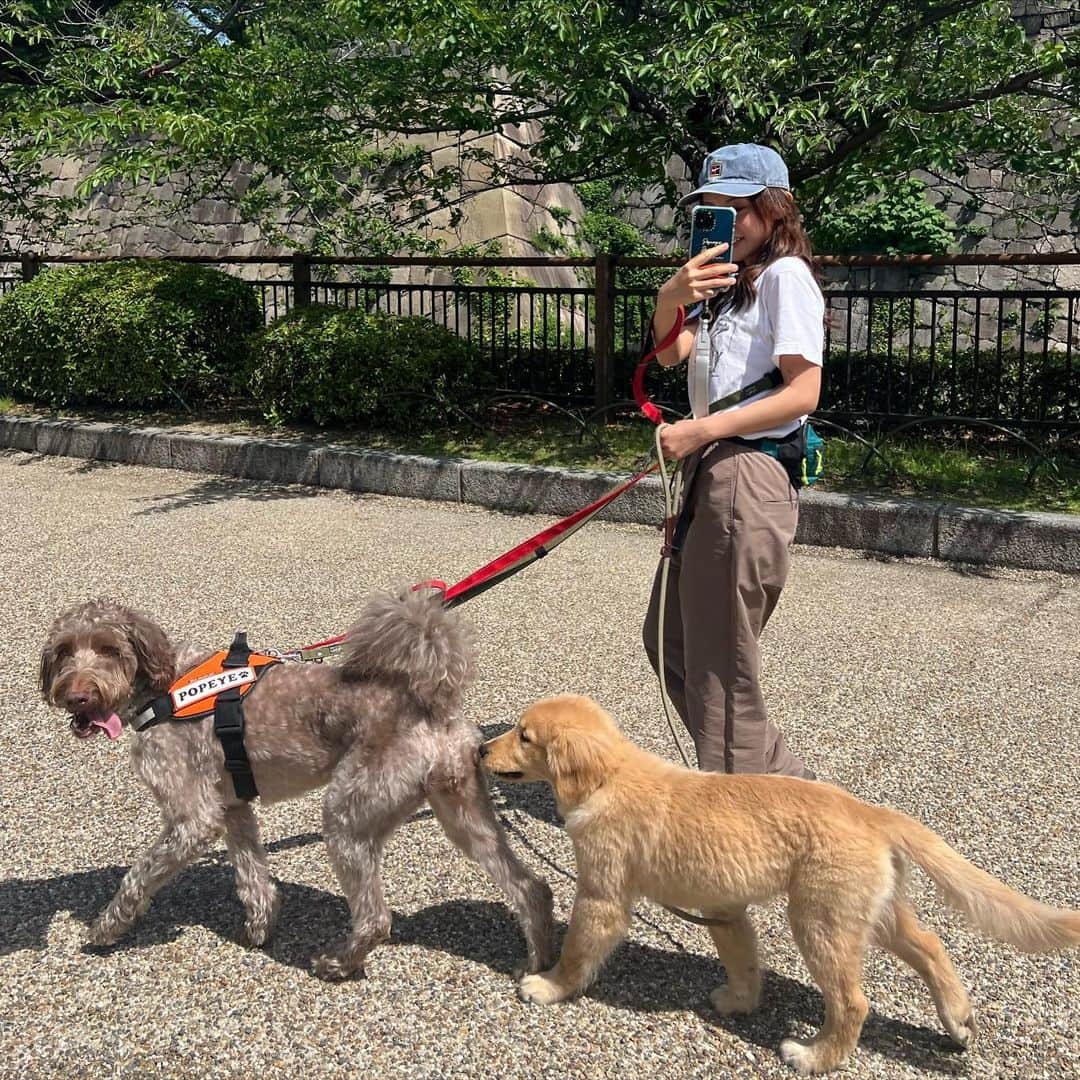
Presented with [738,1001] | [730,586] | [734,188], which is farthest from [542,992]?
[734,188]

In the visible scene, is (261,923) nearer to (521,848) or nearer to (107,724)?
(107,724)

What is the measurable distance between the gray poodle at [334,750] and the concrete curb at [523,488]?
5.06m

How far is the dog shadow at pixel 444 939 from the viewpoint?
2863 mm

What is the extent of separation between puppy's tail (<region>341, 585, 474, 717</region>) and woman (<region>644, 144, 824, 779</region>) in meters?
0.73

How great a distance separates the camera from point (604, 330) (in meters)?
9.85

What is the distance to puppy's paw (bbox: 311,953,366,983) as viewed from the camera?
3.04 metres

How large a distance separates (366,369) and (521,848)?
22.6 feet

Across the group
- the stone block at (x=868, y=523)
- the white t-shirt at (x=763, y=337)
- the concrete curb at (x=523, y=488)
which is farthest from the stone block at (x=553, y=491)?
the white t-shirt at (x=763, y=337)

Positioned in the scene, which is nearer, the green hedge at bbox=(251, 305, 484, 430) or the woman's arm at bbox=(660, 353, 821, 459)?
the woman's arm at bbox=(660, 353, 821, 459)

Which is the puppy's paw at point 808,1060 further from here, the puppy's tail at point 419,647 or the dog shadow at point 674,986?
the puppy's tail at point 419,647

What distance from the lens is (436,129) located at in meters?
9.84

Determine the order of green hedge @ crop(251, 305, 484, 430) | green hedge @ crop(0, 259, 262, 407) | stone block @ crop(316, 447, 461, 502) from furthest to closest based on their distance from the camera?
green hedge @ crop(0, 259, 262, 407) < green hedge @ crop(251, 305, 484, 430) < stone block @ crop(316, 447, 461, 502)

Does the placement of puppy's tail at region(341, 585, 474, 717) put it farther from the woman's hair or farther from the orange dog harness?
the woman's hair

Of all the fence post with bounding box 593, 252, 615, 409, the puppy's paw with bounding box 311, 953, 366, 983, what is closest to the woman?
the puppy's paw with bounding box 311, 953, 366, 983
